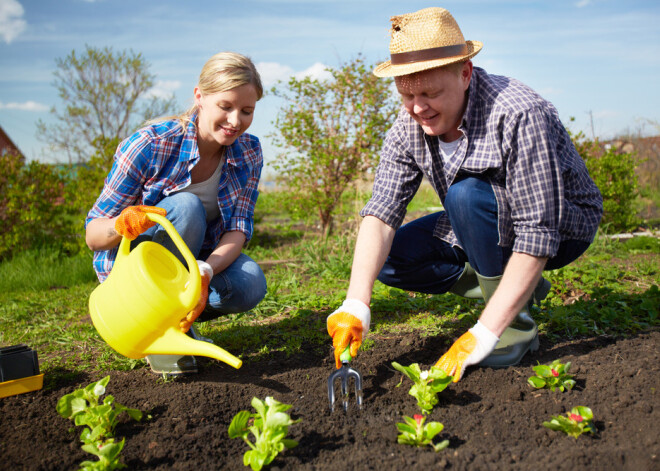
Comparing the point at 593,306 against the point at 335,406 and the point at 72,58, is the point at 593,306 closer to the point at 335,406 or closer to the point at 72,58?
the point at 335,406

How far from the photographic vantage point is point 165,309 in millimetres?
1663

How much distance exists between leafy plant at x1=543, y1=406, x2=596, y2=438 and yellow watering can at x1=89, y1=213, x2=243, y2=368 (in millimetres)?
957

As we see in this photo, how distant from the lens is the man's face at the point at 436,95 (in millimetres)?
1840

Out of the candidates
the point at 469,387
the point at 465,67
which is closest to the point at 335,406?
the point at 469,387

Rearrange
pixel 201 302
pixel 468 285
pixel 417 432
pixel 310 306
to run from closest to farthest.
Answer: pixel 417 432, pixel 201 302, pixel 468 285, pixel 310 306

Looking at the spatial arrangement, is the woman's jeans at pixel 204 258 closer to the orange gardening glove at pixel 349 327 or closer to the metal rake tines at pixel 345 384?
the orange gardening glove at pixel 349 327

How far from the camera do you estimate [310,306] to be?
314 centimetres

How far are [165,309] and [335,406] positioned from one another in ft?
2.18

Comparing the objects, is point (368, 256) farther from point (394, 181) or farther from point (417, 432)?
point (417, 432)

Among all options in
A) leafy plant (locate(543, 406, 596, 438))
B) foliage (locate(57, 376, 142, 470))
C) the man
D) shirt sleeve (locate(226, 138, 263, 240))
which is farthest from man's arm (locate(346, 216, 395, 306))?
foliage (locate(57, 376, 142, 470))

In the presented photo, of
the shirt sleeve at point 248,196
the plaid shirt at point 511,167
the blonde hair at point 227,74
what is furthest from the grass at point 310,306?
the blonde hair at point 227,74

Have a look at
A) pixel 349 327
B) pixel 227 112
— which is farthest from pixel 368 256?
pixel 227 112

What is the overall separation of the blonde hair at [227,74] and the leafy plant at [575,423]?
1.70m

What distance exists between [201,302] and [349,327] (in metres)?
0.61
